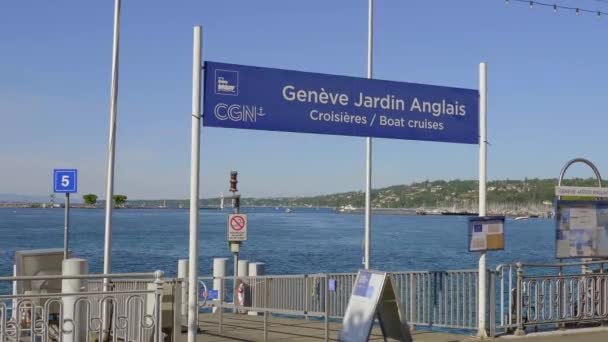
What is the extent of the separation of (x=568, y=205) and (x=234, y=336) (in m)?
6.57

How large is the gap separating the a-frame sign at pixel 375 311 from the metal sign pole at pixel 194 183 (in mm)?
2208

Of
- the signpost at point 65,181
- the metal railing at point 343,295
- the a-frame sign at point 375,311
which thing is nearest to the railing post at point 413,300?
the metal railing at point 343,295

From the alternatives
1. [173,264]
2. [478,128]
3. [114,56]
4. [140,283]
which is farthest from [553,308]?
[173,264]

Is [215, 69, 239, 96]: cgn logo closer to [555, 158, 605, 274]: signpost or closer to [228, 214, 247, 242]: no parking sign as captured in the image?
[555, 158, 605, 274]: signpost

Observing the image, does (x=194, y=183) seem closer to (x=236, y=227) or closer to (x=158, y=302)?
(x=158, y=302)

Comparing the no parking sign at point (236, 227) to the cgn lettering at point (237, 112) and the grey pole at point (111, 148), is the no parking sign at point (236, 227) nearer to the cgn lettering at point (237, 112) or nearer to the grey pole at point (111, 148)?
the grey pole at point (111, 148)

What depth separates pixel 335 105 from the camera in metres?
12.0

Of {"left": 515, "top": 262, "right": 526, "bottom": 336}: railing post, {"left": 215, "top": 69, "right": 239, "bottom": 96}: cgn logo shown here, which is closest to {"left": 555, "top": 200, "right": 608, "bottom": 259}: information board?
{"left": 515, "top": 262, "right": 526, "bottom": 336}: railing post

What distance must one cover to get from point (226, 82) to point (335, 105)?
1.98 meters

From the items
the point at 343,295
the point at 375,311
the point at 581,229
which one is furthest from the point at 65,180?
the point at 581,229

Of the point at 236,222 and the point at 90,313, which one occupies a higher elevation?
the point at 236,222

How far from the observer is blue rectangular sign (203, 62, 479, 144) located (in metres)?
10.8

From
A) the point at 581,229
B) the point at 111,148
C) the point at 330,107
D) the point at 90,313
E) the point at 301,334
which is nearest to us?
the point at 90,313

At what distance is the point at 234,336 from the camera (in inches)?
557
